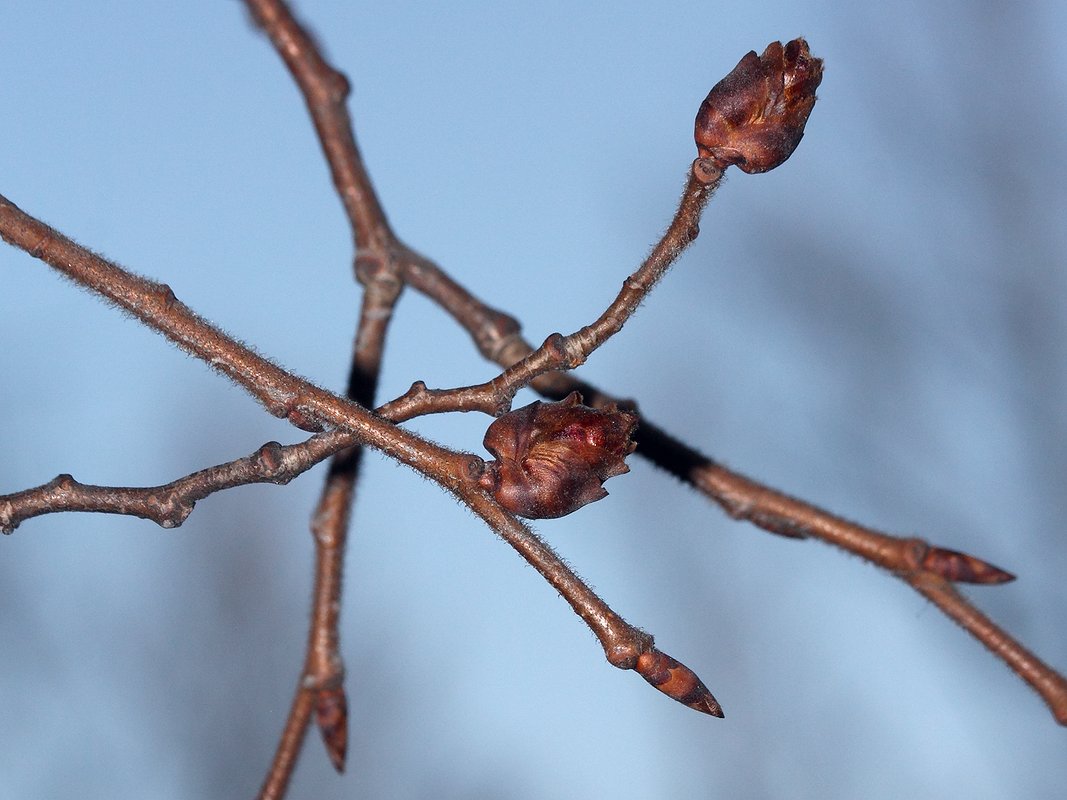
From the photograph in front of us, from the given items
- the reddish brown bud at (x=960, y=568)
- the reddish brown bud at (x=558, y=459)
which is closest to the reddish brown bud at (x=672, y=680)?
the reddish brown bud at (x=558, y=459)

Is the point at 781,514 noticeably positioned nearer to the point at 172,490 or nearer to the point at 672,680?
the point at 672,680

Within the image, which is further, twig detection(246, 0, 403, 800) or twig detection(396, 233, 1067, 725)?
twig detection(246, 0, 403, 800)

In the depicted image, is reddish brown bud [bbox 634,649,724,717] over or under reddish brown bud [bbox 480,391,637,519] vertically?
under

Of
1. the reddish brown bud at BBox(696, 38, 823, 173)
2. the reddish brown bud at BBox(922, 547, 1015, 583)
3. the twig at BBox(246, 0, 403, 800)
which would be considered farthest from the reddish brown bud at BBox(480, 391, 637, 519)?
the twig at BBox(246, 0, 403, 800)

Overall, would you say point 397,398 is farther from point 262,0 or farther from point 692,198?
point 262,0

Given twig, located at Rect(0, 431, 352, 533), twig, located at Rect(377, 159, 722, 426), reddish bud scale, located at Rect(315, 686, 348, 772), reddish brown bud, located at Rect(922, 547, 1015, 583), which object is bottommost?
twig, located at Rect(0, 431, 352, 533)

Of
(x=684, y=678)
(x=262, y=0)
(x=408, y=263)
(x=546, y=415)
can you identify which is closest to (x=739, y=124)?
(x=546, y=415)

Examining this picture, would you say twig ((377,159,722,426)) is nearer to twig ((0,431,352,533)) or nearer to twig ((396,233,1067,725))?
twig ((0,431,352,533))

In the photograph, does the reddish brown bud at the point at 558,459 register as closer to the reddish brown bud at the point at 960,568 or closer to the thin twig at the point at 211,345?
the thin twig at the point at 211,345
